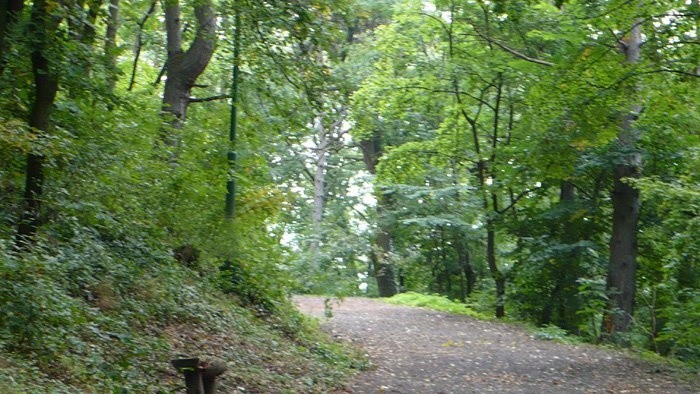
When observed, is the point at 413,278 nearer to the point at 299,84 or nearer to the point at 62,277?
the point at 299,84

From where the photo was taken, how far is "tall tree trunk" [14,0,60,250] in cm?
900

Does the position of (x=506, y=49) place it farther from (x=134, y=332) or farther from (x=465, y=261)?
(x=134, y=332)

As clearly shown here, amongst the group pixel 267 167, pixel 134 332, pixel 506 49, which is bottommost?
pixel 134 332

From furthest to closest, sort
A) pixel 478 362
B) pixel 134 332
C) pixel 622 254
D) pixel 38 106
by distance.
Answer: pixel 622 254 → pixel 478 362 → pixel 134 332 → pixel 38 106

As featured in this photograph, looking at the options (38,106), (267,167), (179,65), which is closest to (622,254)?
(267,167)

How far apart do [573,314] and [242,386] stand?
592 inches

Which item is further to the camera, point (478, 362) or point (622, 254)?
point (622, 254)

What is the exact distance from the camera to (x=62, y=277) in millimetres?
9453

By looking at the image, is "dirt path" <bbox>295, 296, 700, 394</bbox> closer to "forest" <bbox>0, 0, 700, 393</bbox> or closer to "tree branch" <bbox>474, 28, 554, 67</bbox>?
"forest" <bbox>0, 0, 700, 393</bbox>

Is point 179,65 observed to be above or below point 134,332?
above

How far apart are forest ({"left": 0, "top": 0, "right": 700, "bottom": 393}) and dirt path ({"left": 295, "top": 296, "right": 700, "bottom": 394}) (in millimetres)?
1054

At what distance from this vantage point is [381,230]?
31.8 metres

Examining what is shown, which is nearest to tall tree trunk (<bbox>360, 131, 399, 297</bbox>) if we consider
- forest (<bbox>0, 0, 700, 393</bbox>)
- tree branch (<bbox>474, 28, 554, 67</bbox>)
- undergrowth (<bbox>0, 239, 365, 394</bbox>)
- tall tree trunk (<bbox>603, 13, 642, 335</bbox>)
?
forest (<bbox>0, 0, 700, 393</bbox>)

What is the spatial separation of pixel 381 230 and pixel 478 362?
686 inches
